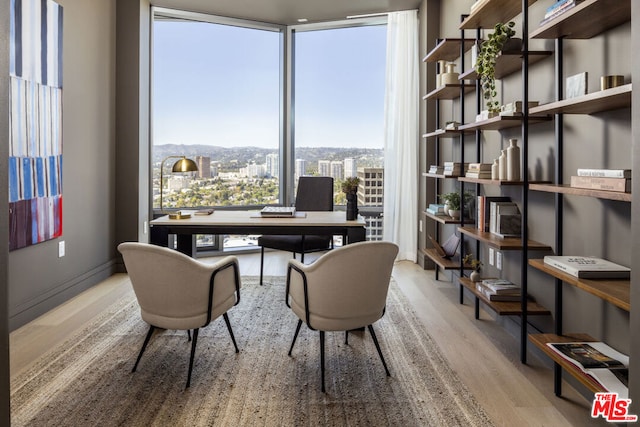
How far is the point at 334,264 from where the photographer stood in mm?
2162

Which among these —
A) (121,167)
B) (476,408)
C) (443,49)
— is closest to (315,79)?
(443,49)

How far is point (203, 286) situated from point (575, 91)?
1962 millimetres

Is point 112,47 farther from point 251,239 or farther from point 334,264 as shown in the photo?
point 334,264

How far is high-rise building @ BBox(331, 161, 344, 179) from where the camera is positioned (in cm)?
579

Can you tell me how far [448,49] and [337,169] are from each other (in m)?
2.20

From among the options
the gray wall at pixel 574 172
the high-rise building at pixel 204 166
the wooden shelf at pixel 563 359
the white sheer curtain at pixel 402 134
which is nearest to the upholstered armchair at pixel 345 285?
the wooden shelf at pixel 563 359

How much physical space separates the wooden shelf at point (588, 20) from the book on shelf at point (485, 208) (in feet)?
3.62

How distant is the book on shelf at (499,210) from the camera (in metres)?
2.92

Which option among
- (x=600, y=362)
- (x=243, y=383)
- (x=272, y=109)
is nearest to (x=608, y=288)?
(x=600, y=362)

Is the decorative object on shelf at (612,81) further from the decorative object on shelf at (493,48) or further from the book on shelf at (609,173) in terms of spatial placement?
the decorative object on shelf at (493,48)

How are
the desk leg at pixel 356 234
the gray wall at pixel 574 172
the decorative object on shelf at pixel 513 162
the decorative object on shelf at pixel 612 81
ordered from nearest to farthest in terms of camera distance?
the decorative object on shelf at pixel 612 81, the gray wall at pixel 574 172, the decorative object on shelf at pixel 513 162, the desk leg at pixel 356 234

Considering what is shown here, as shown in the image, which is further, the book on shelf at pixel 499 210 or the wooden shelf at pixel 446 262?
the wooden shelf at pixel 446 262

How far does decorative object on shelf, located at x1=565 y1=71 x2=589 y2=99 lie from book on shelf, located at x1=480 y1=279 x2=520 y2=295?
122cm

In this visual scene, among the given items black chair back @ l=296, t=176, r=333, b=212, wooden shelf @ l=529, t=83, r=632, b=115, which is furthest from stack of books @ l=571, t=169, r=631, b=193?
black chair back @ l=296, t=176, r=333, b=212
